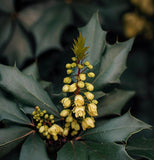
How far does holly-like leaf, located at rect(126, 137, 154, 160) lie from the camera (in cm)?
83

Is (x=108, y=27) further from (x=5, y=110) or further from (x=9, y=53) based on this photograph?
(x=5, y=110)

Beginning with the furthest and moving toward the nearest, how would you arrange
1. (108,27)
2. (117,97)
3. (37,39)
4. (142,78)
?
(142,78)
(108,27)
(37,39)
(117,97)

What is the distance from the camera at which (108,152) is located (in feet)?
2.50

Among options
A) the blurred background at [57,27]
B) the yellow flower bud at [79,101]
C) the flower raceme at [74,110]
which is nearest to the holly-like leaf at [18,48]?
the blurred background at [57,27]

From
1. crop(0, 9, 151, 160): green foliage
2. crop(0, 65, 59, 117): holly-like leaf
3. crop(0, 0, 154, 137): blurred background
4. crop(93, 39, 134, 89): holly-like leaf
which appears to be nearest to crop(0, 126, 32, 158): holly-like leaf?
crop(0, 9, 151, 160): green foliage

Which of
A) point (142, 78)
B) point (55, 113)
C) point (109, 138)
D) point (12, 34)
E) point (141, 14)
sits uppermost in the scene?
point (12, 34)

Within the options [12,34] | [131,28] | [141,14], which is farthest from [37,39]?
[141,14]

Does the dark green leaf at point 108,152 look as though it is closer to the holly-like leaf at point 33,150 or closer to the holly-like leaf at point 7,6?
the holly-like leaf at point 33,150

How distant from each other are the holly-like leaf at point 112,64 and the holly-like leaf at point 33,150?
30 cm

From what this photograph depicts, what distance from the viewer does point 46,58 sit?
1829 millimetres

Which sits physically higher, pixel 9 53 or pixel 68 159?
pixel 9 53

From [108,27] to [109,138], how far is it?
45.9 inches

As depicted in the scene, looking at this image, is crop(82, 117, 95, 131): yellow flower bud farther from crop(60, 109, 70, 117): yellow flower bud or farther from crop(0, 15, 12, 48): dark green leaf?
crop(0, 15, 12, 48): dark green leaf

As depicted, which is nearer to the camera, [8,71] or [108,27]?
[8,71]
